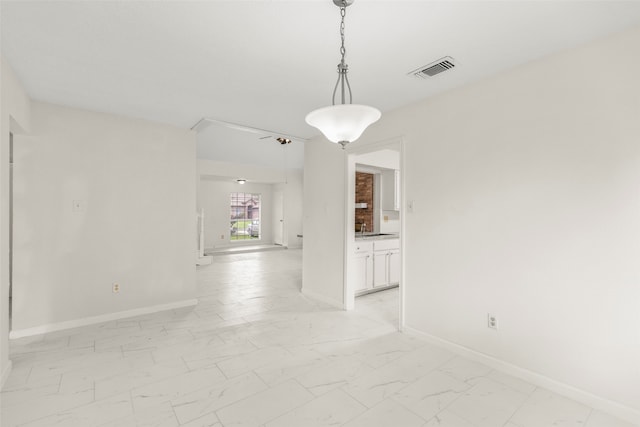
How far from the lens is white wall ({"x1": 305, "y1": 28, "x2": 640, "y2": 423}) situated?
197 cm

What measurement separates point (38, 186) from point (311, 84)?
3.13m

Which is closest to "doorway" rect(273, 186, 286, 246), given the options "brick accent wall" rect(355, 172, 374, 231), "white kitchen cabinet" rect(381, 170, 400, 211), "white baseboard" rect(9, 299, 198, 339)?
"brick accent wall" rect(355, 172, 374, 231)

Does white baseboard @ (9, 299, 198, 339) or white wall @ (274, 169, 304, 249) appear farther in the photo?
white wall @ (274, 169, 304, 249)

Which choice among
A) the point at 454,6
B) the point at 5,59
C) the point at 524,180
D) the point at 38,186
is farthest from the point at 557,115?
the point at 38,186

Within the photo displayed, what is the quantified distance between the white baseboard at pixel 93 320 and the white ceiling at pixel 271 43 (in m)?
2.46

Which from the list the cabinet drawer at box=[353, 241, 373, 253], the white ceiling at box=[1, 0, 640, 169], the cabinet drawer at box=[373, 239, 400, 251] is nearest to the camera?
the white ceiling at box=[1, 0, 640, 169]

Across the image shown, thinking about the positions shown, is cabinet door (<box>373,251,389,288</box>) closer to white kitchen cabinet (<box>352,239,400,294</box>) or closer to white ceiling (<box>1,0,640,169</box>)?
white kitchen cabinet (<box>352,239,400,294</box>)

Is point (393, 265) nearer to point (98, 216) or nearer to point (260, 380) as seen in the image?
point (260, 380)

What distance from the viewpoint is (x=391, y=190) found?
20.0 ft

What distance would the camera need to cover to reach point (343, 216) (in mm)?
4102

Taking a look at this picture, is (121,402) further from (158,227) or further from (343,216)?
(343,216)

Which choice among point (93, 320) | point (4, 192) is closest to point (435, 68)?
point (4, 192)

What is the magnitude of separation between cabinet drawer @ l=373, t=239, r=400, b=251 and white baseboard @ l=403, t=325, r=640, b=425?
1915mm

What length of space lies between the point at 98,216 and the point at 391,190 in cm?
480
